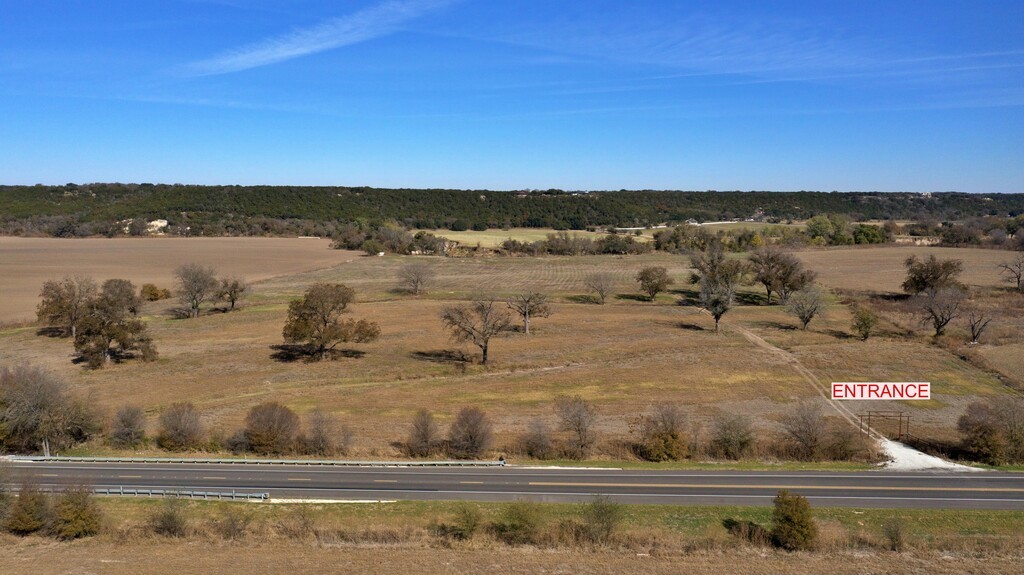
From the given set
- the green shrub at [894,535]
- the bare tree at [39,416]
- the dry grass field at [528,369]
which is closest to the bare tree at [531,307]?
the dry grass field at [528,369]

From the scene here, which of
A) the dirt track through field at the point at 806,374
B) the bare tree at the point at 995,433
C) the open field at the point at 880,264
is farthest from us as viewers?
the open field at the point at 880,264

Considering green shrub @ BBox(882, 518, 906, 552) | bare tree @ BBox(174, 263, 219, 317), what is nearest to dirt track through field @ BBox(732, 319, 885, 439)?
green shrub @ BBox(882, 518, 906, 552)

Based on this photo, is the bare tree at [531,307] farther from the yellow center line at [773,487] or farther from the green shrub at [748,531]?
the green shrub at [748,531]

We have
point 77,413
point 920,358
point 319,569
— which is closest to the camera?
point 319,569

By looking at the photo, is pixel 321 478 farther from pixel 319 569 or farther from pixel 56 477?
pixel 56 477

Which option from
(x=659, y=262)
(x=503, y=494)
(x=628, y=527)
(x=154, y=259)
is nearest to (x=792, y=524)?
(x=628, y=527)

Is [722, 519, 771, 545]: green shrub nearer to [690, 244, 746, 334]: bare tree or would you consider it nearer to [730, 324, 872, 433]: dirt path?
[730, 324, 872, 433]: dirt path
